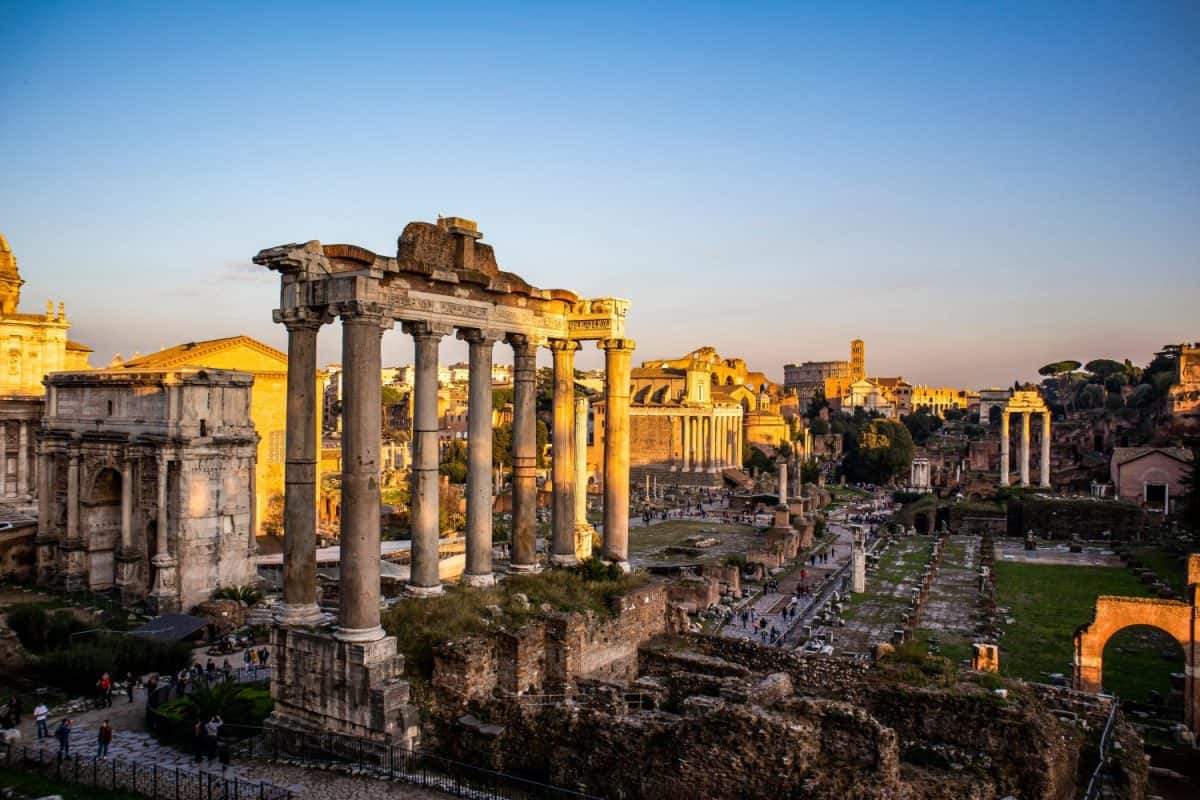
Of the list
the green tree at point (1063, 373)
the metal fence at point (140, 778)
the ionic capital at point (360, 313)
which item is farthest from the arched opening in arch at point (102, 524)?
the green tree at point (1063, 373)

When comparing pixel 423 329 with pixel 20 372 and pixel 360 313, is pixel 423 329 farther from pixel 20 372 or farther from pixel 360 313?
pixel 20 372

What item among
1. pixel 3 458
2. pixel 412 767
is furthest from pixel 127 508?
pixel 412 767

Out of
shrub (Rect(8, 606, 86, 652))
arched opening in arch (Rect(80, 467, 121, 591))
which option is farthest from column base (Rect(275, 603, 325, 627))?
arched opening in arch (Rect(80, 467, 121, 591))

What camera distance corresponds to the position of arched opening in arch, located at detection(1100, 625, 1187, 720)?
21.1m

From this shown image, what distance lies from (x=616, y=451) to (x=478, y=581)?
3931 mm

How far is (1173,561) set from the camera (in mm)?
42844

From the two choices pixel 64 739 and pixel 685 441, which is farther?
pixel 685 441

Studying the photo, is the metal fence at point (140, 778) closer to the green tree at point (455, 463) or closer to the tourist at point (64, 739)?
the tourist at point (64, 739)

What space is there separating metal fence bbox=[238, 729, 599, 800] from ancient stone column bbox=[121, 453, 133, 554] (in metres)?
18.9

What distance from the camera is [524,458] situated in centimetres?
1697

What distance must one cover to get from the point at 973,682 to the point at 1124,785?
240 cm

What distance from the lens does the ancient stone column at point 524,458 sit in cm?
1686

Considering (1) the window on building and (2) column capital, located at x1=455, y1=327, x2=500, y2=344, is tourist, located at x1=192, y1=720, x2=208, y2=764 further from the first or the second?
(1) the window on building

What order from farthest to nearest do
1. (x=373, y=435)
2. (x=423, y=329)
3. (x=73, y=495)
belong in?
(x=73, y=495)
(x=423, y=329)
(x=373, y=435)
